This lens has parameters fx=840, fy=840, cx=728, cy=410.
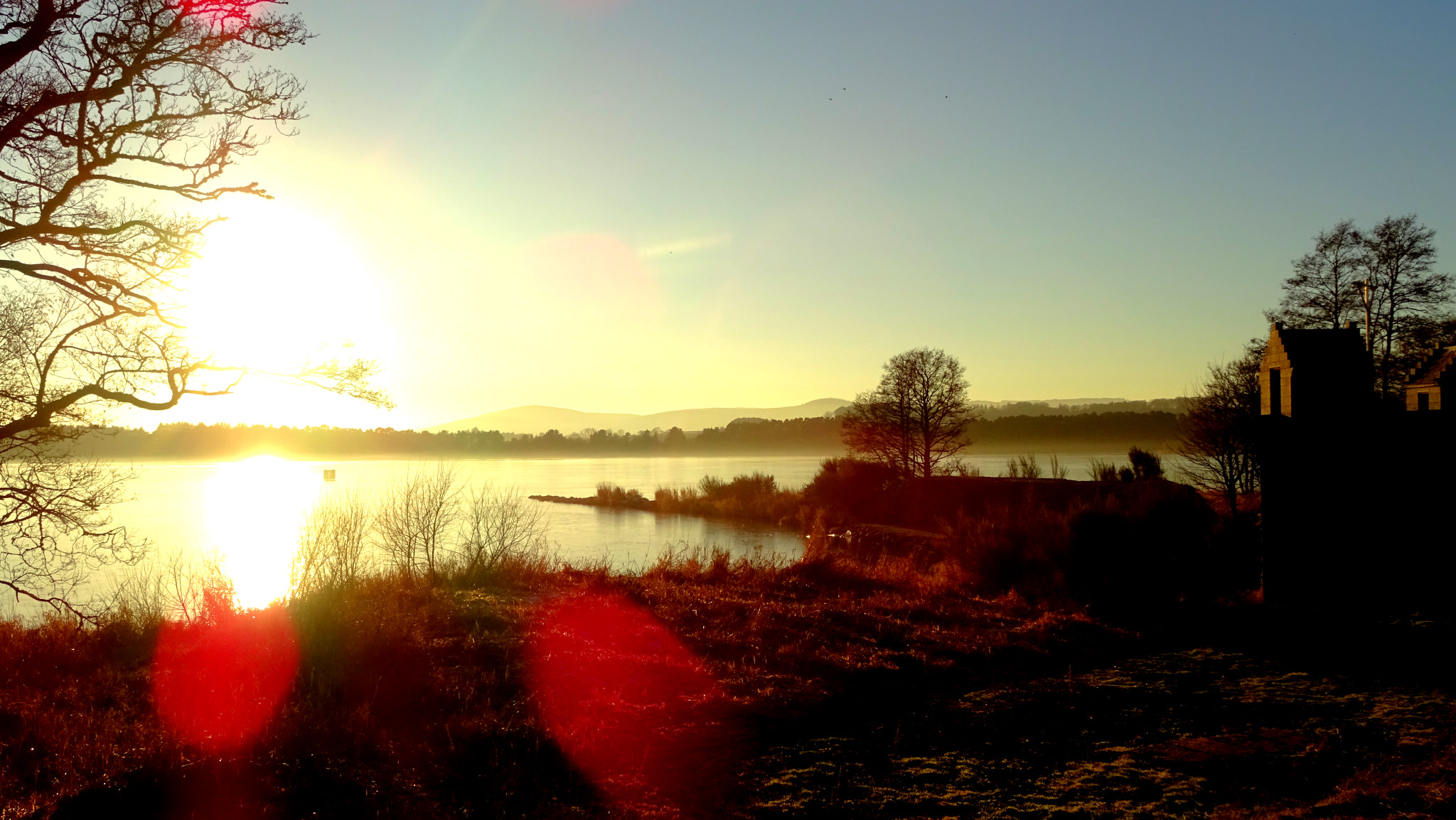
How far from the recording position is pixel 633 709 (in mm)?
6773

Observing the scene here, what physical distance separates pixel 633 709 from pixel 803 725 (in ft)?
4.48

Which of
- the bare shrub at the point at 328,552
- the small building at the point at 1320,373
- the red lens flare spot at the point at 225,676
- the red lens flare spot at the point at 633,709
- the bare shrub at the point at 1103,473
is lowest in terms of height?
the red lens flare spot at the point at 633,709

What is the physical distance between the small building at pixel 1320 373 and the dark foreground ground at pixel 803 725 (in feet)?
11.0

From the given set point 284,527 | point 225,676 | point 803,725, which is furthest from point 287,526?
point 803,725

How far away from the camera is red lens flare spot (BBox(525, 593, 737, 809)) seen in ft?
17.5

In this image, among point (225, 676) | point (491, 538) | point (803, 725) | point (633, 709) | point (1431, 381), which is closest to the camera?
point (803, 725)

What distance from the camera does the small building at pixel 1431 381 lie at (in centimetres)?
1535

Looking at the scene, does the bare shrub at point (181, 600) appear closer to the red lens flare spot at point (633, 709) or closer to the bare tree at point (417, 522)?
the bare tree at point (417, 522)

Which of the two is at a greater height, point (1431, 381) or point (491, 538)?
point (1431, 381)

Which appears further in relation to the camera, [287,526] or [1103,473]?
[1103,473]

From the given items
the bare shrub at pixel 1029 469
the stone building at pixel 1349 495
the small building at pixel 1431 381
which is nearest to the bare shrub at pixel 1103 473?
the bare shrub at pixel 1029 469

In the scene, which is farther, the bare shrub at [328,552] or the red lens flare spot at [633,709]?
the bare shrub at [328,552]

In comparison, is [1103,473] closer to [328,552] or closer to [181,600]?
[328,552]

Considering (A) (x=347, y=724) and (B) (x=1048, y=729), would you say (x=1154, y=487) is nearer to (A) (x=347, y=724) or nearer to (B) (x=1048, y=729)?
(B) (x=1048, y=729)
